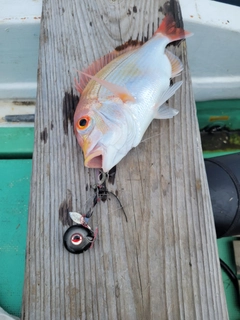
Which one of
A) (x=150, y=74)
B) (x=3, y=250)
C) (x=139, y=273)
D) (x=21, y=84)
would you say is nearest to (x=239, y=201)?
(x=139, y=273)

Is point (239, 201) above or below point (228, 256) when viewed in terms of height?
above

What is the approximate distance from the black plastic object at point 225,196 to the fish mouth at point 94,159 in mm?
589

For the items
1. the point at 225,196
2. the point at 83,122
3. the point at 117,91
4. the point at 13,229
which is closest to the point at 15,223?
the point at 13,229

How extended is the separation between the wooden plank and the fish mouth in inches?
2.0

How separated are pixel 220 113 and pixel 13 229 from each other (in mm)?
1890

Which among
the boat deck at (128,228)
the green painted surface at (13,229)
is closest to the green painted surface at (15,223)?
the green painted surface at (13,229)

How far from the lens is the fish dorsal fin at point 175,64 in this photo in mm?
1441

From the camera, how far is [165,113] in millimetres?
1312

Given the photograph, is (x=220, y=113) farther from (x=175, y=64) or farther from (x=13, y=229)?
(x=13, y=229)

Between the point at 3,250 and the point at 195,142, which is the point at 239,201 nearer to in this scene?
the point at 195,142

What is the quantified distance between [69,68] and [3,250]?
1.24 m

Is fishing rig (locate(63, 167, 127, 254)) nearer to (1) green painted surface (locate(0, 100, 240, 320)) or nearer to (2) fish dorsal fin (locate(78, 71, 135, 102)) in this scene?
(2) fish dorsal fin (locate(78, 71, 135, 102))

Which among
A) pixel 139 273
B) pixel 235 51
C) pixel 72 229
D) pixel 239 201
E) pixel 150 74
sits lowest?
pixel 139 273

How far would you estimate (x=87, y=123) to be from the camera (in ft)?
3.99
